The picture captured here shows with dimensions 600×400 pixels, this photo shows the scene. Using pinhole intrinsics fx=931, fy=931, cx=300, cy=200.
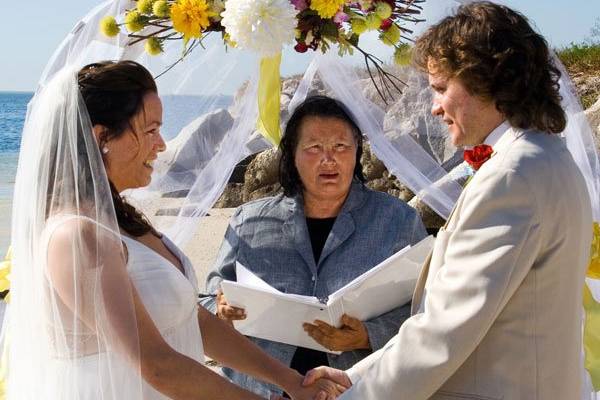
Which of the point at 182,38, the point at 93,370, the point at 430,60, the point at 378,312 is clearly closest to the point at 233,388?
the point at 93,370

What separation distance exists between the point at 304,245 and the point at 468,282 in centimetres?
147

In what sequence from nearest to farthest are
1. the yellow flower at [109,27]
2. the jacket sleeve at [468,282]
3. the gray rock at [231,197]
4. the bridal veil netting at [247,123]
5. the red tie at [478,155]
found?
1. the jacket sleeve at [468,282]
2. the red tie at [478,155]
3. the yellow flower at [109,27]
4. the bridal veil netting at [247,123]
5. the gray rock at [231,197]

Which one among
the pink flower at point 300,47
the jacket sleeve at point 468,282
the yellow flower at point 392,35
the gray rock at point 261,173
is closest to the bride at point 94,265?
the jacket sleeve at point 468,282

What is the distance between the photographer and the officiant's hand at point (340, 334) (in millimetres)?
3590

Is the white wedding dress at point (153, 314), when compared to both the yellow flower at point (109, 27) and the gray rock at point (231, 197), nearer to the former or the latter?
the yellow flower at point (109, 27)

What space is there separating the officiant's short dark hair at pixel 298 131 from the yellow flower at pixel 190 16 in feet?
2.66

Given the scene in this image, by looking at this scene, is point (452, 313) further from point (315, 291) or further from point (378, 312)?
point (315, 291)

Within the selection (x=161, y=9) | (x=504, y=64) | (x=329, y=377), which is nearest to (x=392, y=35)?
(x=161, y=9)

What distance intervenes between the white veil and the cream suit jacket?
33.9 inches

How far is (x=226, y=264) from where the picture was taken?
404 cm

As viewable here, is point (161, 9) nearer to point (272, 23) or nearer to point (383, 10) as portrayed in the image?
point (272, 23)

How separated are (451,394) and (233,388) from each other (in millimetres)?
687

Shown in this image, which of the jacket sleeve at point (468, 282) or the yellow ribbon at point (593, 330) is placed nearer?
the jacket sleeve at point (468, 282)

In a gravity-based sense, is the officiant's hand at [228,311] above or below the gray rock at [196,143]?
below
